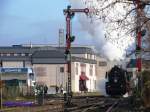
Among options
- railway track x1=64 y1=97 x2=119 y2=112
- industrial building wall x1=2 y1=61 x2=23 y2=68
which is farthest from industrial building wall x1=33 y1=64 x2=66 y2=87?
railway track x1=64 y1=97 x2=119 y2=112

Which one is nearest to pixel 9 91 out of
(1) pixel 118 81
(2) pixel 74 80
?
(1) pixel 118 81

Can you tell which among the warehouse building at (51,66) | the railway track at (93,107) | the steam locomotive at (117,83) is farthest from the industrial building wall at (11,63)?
the railway track at (93,107)

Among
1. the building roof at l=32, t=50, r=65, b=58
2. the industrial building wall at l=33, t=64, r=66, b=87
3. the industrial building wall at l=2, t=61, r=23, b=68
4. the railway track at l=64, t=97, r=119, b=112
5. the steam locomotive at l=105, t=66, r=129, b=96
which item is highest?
the building roof at l=32, t=50, r=65, b=58

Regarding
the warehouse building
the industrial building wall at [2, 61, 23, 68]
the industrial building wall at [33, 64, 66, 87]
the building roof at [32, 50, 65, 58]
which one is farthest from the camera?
the industrial building wall at [2, 61, 23, 68]

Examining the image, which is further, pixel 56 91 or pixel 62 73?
pixel 62 73

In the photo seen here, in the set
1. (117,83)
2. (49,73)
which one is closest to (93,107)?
(117,83)

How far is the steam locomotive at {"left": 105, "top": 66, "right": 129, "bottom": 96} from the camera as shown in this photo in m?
59.4

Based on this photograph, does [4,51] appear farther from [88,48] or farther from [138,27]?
[138,27]

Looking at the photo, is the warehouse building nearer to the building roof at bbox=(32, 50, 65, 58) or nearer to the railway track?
the building roof at bbox=(32, 50, 65, 58)

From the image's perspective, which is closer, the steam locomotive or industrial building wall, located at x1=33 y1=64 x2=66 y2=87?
the steam locomotive

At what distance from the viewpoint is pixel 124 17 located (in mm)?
18344

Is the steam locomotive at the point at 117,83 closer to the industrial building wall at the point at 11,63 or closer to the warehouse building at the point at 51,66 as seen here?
the warehouse building at the point at 51,66

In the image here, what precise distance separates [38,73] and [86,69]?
16.2 metres

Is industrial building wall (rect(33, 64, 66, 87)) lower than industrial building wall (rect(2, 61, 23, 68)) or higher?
lower
